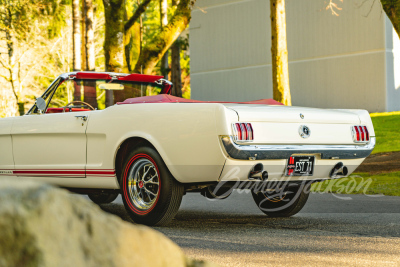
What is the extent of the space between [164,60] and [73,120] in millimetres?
30696

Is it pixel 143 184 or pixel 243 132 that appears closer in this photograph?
pixel 243 132

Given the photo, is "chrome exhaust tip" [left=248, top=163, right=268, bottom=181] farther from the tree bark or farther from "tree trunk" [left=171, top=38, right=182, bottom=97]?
"tree trunk" [left=171, top=38, right=182, bottom=97]

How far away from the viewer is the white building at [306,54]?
27.7 meters

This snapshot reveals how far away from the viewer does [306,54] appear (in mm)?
31000

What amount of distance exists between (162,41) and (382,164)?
7112mm

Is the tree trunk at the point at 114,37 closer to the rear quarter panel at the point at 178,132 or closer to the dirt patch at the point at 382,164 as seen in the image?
the dirt patch at the point at 382,164

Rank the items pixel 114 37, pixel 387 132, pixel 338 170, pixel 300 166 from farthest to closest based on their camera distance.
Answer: pixel 387 132 → pixel 114 37 → pixel 338 170 → pixel 300 166

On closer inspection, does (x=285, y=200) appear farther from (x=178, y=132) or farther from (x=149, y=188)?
(x=178, y=132)

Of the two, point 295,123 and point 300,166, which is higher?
point 295,123

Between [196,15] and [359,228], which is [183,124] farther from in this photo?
[196,15]

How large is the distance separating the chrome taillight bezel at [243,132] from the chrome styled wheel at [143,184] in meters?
0.97

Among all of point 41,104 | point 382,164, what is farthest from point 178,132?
point 382,164

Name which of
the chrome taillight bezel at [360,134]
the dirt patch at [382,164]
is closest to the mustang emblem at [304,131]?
the chrome taillight bezel at [360,134]

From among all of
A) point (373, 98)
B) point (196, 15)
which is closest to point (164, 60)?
point (196, 15)
